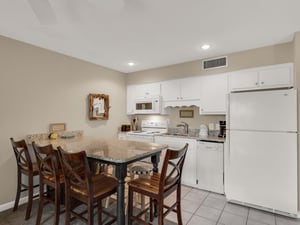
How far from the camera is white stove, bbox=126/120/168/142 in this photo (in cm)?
386

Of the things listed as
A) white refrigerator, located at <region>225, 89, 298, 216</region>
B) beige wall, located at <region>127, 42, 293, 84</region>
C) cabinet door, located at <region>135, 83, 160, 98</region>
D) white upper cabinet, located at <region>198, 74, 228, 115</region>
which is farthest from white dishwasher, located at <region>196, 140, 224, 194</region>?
cabinet door, located at <region>135, 83, 160, 98</region>

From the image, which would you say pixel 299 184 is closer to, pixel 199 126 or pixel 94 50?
pixel 199 126

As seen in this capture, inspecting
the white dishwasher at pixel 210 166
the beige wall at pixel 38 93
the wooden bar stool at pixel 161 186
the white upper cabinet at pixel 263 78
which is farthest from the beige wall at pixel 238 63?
the wooden bar stool at pixel 161 186

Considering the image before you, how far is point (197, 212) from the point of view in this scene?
246cm

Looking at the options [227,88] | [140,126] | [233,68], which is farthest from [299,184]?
[140,126]

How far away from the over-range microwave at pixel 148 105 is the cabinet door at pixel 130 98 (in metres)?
0.14

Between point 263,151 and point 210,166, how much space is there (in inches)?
36.1

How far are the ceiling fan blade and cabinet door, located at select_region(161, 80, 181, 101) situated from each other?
251cm

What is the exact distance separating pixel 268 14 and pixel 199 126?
2246mm

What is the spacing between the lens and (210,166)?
3.08 metres

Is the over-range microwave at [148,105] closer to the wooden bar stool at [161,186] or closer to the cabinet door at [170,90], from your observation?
the cabinet door at [170,90]

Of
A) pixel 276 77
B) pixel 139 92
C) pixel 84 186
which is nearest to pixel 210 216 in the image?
pixel 84 186

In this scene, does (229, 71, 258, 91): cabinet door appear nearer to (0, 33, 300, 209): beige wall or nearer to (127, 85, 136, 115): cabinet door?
(0, 33, 300, 209): beige wall

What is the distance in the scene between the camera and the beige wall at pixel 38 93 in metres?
2.55
